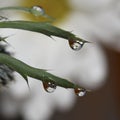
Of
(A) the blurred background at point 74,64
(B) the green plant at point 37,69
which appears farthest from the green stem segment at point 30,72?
Answer: (A) the blurred background at point 74,64

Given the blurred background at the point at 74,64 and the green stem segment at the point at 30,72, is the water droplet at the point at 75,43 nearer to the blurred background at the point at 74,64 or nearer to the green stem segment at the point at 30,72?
the green stem segment at the point at 30,72

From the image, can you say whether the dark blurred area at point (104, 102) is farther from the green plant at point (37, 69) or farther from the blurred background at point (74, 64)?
the green plant at point (37, 69)

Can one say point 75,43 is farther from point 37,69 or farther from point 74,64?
point 74,64

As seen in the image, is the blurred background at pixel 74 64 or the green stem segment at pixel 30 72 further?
the blurred background at pixel 74 64

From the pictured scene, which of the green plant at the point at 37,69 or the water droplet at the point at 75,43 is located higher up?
the water droplet at the point at 75,43

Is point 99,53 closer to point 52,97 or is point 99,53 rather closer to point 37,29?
point 52,97

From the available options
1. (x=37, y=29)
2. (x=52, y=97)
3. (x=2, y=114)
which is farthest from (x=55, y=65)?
(x=37, y=29)

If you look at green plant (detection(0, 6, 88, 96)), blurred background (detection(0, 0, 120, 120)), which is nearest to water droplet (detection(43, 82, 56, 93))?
green plant (detection(0, 6, 88, 96))

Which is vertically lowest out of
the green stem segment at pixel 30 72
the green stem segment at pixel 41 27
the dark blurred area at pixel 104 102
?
the green stem segment at pixel 30 72
